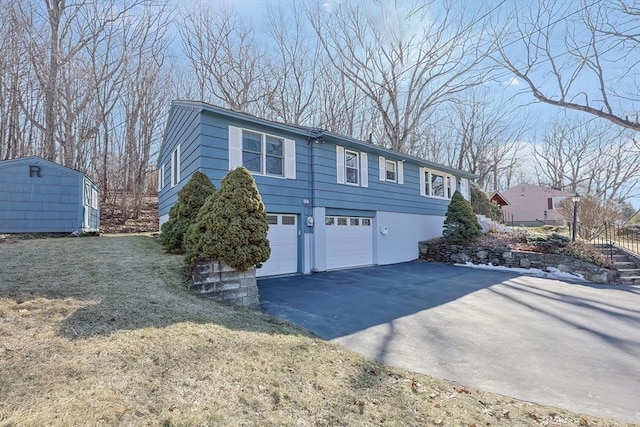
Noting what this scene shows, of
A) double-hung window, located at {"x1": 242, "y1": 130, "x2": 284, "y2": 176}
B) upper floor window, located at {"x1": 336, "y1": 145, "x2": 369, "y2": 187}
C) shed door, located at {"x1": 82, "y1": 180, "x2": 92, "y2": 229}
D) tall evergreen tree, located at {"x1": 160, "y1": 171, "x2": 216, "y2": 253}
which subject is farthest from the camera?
shed door, located at {"x1": 82, "y1": 180, "x2": 92, "y2": 229}

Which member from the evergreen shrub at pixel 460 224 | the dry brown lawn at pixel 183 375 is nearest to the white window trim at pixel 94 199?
the dry brown lawn at pixel 183 375

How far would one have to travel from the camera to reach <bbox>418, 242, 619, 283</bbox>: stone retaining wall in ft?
30.3

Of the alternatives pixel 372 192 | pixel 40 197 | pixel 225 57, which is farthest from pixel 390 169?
pixel 225 57

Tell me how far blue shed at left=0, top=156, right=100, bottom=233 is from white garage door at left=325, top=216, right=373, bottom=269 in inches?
369

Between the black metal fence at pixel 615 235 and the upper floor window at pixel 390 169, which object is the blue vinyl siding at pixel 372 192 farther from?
the black metal fence at pixel 615 235

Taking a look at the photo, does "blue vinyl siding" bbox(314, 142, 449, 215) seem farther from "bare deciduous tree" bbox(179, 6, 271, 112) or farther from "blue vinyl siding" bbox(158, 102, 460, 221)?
"bare deciduous tree" bbox(179, 6, 271, 112)

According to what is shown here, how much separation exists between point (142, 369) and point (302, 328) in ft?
7.78

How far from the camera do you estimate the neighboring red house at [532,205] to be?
1198 inches

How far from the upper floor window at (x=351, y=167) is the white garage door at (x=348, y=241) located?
1.25 meters

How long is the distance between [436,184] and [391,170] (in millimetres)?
3594

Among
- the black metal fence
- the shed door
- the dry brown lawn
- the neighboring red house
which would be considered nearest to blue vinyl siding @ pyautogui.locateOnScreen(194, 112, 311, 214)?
the dry brown lawn

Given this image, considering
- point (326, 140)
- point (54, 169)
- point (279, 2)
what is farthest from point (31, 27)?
point (326, 140)

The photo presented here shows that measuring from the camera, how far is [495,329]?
16.4 ft

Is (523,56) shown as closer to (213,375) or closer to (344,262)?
(344,262)
